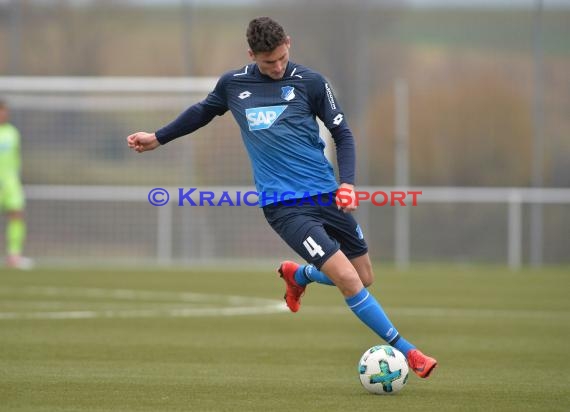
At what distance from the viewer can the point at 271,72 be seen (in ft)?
26.1

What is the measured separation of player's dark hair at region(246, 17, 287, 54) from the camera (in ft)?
25.1

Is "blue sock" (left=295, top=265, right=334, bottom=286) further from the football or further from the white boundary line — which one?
the white boundary line

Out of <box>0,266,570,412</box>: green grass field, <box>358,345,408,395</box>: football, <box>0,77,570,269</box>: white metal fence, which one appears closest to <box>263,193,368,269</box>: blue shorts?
<box>358,345,408,395</box>: football

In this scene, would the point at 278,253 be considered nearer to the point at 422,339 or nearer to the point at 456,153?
the point at 456,153

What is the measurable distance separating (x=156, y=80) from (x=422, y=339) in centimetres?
1466

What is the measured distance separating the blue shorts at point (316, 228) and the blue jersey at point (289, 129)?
0.25ft

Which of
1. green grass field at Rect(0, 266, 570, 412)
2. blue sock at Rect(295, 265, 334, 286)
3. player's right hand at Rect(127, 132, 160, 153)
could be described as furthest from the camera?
blue sock at Rect(295, 265, 334, 286)

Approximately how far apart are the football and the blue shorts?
737 mm

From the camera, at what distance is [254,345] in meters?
10.1

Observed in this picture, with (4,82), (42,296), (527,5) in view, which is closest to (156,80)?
(4,82)

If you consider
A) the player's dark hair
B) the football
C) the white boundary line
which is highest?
the player's dark hair

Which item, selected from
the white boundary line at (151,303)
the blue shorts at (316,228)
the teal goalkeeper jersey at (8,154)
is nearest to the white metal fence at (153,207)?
the teal goalkeeper jersey at (8,154)

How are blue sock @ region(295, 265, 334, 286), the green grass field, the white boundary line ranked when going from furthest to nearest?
1. the white boundary line
2. blue sock @ region(295, 265, 334, 286)
3. the green grass field

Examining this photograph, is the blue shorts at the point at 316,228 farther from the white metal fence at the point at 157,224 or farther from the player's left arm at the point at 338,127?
the white metal fence at the point at 157,224
